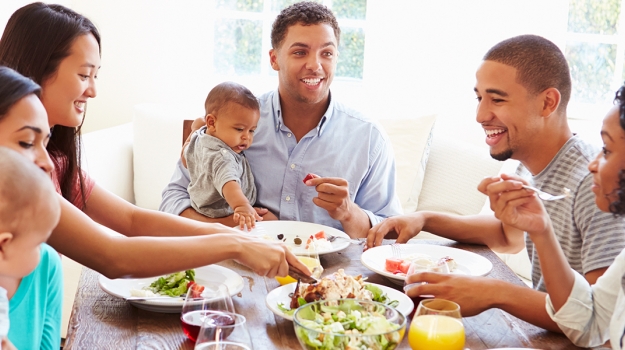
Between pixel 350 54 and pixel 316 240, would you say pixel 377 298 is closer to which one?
pixel 316 240

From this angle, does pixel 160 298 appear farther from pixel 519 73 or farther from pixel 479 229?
pixel 519 73

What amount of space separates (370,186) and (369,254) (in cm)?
77

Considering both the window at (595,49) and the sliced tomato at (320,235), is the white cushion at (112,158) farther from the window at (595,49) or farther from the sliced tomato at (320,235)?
the window at (595,49)

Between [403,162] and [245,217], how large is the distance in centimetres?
167

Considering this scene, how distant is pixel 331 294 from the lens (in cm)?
150

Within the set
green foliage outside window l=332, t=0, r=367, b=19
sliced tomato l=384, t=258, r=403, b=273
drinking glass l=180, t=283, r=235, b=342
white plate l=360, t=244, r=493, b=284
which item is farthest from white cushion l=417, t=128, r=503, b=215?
drinking glass l=180, t=283, r=235, b=342

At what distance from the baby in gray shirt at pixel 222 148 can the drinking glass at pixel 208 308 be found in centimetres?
119

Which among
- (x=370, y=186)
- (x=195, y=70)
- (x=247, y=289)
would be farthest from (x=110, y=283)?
(x=195, y=70)

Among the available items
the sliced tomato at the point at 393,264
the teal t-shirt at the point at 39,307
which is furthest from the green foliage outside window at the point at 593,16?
the teal t-shirt at the point at 39,307

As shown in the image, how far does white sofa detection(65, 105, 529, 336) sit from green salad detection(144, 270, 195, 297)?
6.86 ft

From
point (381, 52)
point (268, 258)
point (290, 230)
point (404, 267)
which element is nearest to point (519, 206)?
point (404, 267)

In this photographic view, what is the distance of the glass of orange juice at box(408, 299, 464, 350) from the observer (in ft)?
4.23

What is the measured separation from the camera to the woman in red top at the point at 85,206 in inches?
63.9

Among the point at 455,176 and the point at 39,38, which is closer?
the point at 39,38
